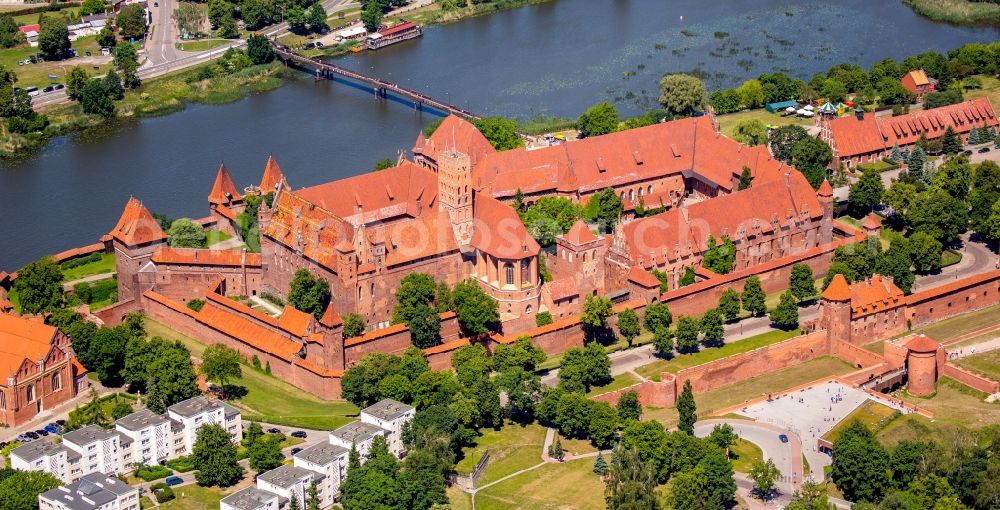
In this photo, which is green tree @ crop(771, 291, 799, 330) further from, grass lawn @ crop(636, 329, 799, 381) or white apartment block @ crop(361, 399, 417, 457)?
white apartment block @ crop(361, 399, 417, 457)

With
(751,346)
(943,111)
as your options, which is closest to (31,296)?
(751,346)

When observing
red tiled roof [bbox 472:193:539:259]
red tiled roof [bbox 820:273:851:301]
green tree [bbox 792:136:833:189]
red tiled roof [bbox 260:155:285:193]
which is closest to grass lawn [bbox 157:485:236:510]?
red tiled roof [bbox 472:193:539:259]

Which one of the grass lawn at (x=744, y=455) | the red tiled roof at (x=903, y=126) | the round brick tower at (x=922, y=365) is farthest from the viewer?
the red tiled roof at (x=903, y=126)

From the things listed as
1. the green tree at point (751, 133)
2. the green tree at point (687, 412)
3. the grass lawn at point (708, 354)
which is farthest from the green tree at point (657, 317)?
the green tree at point (751, 133)

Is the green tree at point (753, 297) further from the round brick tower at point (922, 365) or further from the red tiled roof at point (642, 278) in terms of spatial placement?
the round brick tower at point (922, 365)

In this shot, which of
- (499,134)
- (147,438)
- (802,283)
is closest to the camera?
(147,438)

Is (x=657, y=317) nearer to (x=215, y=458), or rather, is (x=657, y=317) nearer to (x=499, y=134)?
(x=215, y=458)

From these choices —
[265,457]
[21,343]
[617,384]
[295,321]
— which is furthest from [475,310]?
[21,343]
